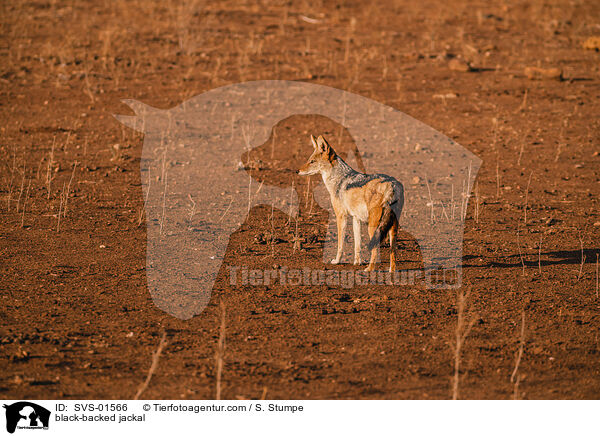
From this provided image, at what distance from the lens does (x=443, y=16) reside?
2064 cm

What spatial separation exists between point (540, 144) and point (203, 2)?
12088 millimetres

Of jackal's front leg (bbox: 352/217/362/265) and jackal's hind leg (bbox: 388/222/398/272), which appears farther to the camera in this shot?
jackal's front leg (bbox: 352/217/362/265)

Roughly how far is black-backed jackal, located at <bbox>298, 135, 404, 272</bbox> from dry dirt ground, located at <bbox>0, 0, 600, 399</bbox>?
0.50m

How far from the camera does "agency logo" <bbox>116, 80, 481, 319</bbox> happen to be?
804cm

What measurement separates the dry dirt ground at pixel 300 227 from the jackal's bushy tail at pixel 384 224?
0.51 m

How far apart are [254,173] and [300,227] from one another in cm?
233

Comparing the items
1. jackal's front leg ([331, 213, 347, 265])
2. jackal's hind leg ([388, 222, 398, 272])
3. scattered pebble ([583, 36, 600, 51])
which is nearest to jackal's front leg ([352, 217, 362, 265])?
jackal's front leg ([331, 213, 347, 265])

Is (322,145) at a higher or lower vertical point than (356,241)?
higher
